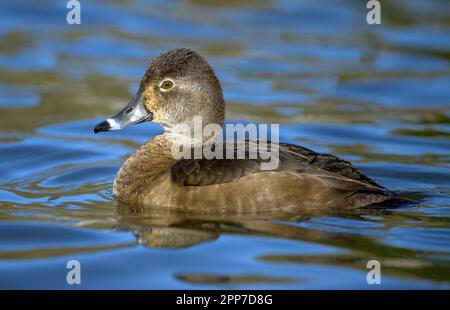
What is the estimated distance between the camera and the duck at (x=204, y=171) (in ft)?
24.3

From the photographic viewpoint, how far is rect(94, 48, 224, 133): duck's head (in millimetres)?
8133

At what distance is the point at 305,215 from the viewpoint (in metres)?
7.39

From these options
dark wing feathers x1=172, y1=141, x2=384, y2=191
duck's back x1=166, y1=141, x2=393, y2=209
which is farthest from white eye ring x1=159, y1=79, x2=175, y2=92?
duck's back x1=166, y1=141, x2=393, y2=209

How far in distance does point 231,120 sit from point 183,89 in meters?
3.74

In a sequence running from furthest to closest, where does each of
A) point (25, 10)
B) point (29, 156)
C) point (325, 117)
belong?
1. point (25, 10)
2. point (325, 117)
3. point (29, 156)

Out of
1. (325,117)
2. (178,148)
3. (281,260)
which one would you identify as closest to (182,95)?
(178,148)

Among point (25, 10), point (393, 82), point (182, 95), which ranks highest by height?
point (25, 10)

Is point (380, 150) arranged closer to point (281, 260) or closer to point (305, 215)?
point (305, 215)

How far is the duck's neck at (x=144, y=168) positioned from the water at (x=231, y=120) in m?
0.20

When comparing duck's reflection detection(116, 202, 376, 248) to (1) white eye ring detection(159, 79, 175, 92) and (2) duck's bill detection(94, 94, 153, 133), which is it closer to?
(2) duck's bill detection(94, 94, 153, 133)

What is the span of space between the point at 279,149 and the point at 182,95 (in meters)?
1.10

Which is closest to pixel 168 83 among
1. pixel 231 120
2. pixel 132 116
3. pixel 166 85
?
pixel 166 85

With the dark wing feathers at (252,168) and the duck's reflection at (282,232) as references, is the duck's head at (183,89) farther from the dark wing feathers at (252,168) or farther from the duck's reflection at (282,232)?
the duck's reflection at (282,232)
